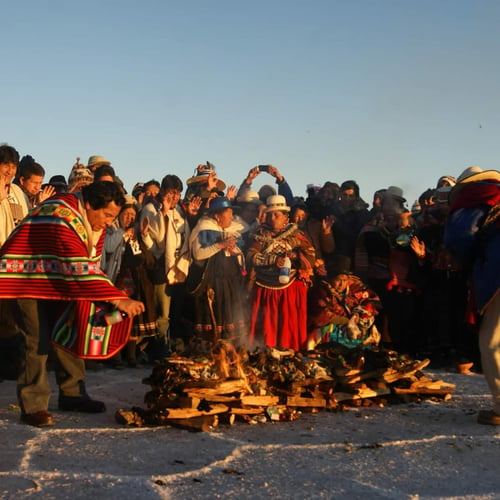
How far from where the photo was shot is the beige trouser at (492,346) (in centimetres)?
601

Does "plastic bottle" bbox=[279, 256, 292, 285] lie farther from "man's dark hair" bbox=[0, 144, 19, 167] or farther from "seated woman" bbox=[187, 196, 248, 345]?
"man's dark hair" bbox=[0, 144, 19, 167]

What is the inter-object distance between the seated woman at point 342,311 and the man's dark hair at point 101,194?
3.78 metres

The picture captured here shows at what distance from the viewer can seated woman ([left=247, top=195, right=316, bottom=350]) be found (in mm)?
9438

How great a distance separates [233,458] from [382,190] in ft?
22.7

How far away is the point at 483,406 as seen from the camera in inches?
274

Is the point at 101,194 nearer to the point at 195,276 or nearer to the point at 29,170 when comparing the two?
the point at 29,170

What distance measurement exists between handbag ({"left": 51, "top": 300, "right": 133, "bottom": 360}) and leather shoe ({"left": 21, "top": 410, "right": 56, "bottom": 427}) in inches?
20.8

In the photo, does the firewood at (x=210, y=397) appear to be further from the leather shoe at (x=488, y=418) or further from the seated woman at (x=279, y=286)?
the seated woman at (x=279, y=286)

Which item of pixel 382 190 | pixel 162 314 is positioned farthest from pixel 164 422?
pixel 382 190

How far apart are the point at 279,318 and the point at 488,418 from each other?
3755 mm

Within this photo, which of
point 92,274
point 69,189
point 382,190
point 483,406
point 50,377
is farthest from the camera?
point 382,190

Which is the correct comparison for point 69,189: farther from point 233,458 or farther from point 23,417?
point 233,458

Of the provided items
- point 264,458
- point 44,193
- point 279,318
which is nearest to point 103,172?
point 44,193

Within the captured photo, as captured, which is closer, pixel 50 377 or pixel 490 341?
pixel 490 341
